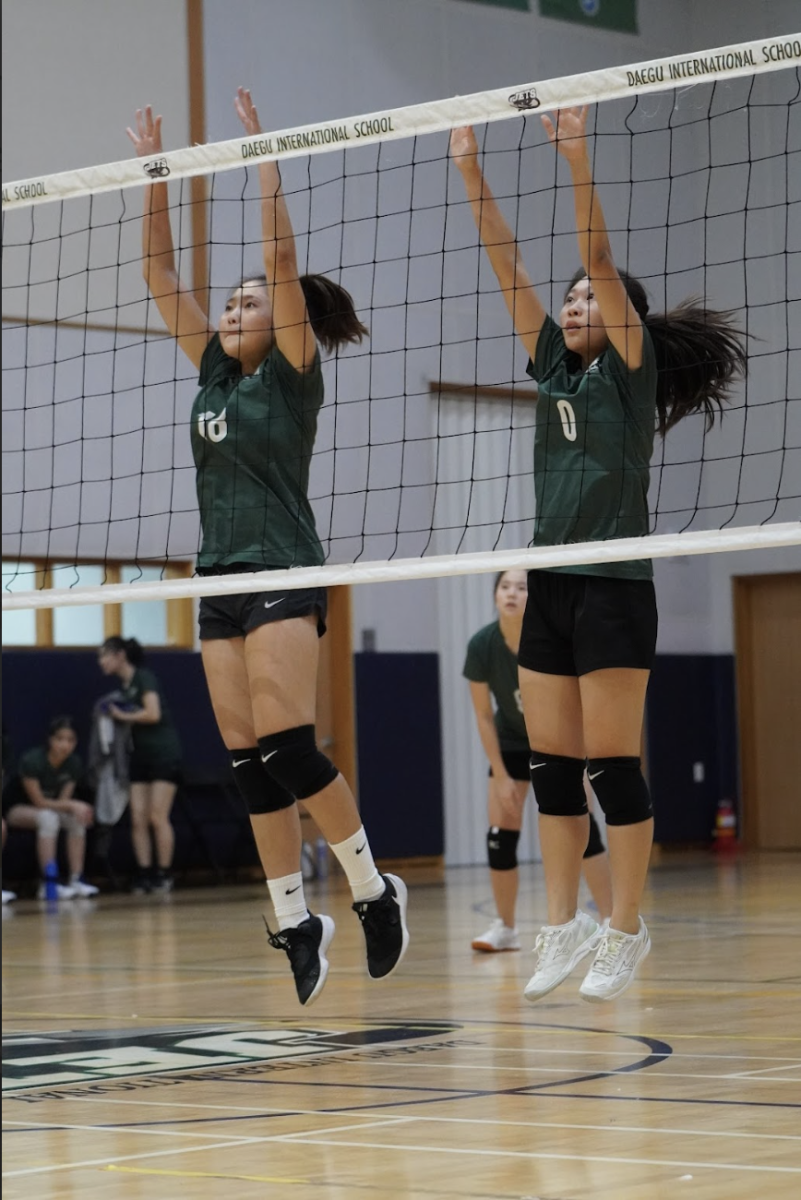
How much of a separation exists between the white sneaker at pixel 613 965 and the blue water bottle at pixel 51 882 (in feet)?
29.3

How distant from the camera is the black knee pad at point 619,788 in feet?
14.5

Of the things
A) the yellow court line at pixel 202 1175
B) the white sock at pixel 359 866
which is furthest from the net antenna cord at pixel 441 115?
the yellow court line at pixel 202 1175

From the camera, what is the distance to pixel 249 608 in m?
4.61

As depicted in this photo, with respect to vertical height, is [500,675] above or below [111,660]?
below

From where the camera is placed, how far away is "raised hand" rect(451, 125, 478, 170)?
179 inches

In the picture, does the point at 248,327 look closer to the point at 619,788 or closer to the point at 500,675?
the point at 619,788

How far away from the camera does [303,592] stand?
15.4ft

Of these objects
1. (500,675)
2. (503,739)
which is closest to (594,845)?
(503,739)

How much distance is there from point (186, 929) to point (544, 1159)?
674 cm

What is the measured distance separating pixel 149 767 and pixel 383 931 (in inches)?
344

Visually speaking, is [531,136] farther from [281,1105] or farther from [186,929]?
[281,1105]

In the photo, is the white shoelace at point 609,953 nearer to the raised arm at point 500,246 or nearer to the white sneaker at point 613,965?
the white sneaker at point 613,965

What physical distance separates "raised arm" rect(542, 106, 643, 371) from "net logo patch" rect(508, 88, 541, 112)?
0.25 feet

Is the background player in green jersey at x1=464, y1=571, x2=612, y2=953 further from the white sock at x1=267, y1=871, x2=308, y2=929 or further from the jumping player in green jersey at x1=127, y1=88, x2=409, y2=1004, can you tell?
the white sock at x1=267, y1=871, x2=308, y2=929
